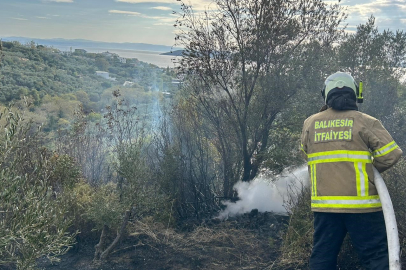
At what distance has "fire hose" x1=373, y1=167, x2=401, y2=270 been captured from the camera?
298 centimetres

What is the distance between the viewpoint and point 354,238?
335cm

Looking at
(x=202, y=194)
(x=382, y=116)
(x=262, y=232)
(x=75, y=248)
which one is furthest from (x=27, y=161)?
(x=382, y=116)

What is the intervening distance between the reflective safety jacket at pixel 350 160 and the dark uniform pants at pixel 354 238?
0.34 feet

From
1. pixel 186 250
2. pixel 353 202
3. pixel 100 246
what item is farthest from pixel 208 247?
pixel 353 202

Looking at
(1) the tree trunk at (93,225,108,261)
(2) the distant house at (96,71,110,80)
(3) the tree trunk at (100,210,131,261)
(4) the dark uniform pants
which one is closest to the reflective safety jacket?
(4) the dark uniform pants

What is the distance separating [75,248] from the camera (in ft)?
20.4

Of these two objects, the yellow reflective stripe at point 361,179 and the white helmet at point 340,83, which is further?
the white helmet at point 340,83

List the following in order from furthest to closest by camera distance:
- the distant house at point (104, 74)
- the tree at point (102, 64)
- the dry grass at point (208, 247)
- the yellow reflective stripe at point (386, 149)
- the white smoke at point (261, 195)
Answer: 1. the tree at point (102, 64)
2. the distant house at point (104, 74)
3. the white smoke at point (261, 195)
4. the dry grass at point (208, 247)
5. the yellow reflective stripe at point (386, 149)

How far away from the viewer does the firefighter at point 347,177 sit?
328 cm

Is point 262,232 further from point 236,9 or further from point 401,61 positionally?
point 401,61

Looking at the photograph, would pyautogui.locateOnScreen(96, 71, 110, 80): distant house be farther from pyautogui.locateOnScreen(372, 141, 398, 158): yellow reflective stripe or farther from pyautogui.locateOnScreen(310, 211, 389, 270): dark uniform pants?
pyautogui.locateOnScreen(372, 141, 398, 158): yellow reflective stripe

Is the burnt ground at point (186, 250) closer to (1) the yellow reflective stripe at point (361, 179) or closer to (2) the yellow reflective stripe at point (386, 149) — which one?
(1) the yellow reflective stripe at point (361, 179)

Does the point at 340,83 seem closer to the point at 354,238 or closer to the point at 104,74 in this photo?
the point at 354,238

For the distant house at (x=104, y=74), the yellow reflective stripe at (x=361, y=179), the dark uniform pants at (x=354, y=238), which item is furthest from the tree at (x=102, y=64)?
the yellow reflective stripe at (x=361, y=179)
